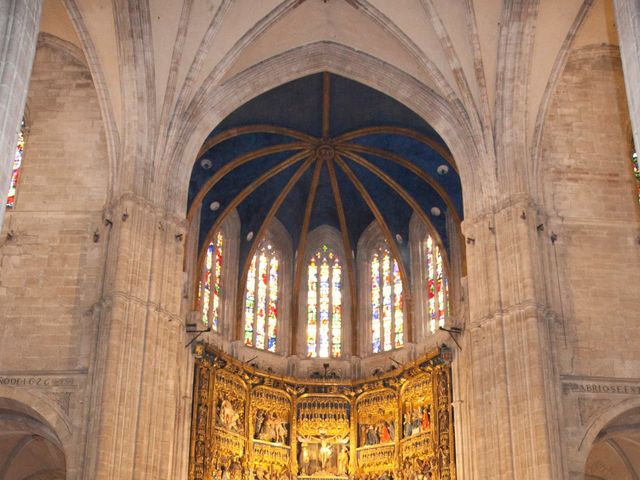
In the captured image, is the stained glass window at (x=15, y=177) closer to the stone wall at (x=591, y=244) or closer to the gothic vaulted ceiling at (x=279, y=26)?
the gothic vaulted ceiling at (x=279, y=26)

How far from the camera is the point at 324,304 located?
31.9 meters

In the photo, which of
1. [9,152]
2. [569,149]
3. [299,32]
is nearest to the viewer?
[9,152]

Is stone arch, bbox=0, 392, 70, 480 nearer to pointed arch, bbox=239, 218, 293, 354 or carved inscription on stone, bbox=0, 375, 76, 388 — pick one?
carved inscription on stone, bbox=0, 375, 76, 388

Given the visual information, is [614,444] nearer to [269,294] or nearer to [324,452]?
[324,452]

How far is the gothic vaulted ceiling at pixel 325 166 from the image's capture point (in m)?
28.2

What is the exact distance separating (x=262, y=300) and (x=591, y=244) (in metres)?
11.2

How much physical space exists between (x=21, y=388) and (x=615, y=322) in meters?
12.4

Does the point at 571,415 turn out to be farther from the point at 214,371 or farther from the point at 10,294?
the point at 10,294

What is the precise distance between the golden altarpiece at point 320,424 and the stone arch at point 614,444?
378 cm

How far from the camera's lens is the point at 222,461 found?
90.0 ft

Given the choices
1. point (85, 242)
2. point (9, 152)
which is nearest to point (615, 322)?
point (85, 242)

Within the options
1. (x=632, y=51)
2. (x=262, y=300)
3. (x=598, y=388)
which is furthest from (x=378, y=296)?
(x=632, y=51)

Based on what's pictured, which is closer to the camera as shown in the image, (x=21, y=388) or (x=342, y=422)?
(x=21, y=388)

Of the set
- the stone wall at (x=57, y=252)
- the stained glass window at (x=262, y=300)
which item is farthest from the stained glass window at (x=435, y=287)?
the stone wall at (x=57, y=252)
